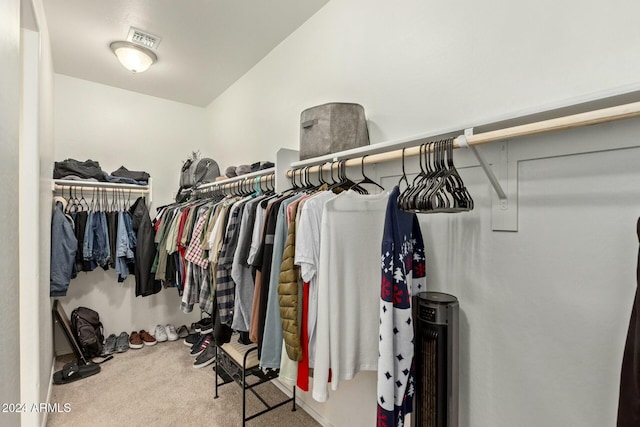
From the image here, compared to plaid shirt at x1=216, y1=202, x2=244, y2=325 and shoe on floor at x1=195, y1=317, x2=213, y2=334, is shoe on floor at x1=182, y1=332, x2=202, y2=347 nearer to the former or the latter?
shoe on floor at x1=195, y1=317, x2=213, y2=334

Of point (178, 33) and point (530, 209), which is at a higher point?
point (178, 33)

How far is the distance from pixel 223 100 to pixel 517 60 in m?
3.06

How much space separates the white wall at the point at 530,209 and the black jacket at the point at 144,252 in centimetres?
244

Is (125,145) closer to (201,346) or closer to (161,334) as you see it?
(161,334)

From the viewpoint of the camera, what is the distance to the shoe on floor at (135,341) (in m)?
3.17

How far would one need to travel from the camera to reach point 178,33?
7.75 ft

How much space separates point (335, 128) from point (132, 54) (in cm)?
209

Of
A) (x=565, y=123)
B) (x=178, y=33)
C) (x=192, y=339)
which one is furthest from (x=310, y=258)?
(x=192, y=339)

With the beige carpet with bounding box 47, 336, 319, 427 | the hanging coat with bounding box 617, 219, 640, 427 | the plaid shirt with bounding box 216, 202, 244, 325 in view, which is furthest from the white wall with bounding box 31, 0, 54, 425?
the hanging coat with bounding box 617, 219, 640, 427

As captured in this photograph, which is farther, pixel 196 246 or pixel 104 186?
pixel 104 186

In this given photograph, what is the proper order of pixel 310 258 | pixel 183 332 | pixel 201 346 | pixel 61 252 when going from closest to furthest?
pixel 310 258
pixel 61 252
pixel 201 346
pixel 183 332

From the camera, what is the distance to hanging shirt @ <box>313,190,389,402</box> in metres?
1.22

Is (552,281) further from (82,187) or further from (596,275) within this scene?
(82,187)

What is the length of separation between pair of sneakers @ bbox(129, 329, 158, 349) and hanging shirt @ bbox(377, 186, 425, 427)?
9.99 ft
